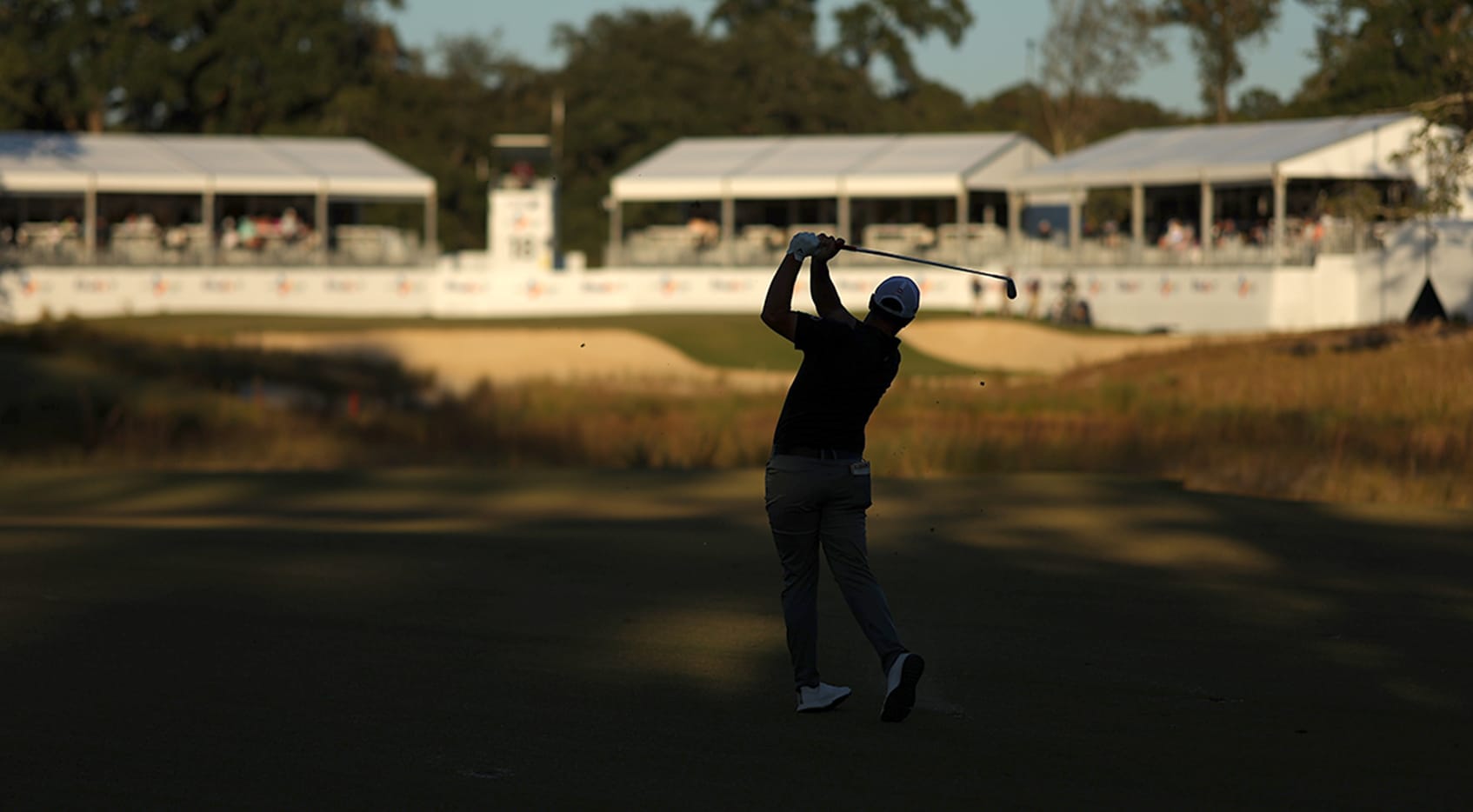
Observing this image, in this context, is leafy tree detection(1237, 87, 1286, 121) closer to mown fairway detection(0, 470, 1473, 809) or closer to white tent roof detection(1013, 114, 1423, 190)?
white tent roof detection(1013, 114, 1423, 190)

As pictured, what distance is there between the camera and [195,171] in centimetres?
5819

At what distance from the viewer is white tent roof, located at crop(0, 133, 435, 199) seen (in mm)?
57031

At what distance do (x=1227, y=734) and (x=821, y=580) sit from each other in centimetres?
502

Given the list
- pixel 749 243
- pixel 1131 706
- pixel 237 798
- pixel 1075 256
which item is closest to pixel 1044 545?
pixel 1131 706

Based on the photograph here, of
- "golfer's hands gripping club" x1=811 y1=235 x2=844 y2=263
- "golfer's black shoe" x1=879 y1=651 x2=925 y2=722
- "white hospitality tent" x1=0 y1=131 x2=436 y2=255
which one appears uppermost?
"white hospitality tent" x1=0 y1=131 x2=436 y2=255

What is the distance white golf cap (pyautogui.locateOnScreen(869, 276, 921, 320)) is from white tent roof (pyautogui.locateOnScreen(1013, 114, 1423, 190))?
140 ft

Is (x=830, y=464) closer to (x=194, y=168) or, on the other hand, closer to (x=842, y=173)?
(x=842, y=173)

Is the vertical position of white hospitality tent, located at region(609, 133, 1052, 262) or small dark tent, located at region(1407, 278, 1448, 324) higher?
white hospitality tent, located at region(609, 133, 1052, 262)

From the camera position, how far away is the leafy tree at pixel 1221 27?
7900cm

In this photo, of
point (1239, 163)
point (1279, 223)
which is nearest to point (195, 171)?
point (1239, 163)

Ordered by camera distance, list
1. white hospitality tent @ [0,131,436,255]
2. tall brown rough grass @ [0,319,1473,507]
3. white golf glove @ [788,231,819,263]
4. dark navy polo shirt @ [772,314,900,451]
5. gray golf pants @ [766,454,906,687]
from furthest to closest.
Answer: white hospitality tent @ [0,131,436,255]
tall brown rough grass @ [0,319,1473,507]
gray golf pants @ [766,454,906,687]
dark navy polo shirt @ [772,314,900,451]
white golf glove @ [788,231,819,263]

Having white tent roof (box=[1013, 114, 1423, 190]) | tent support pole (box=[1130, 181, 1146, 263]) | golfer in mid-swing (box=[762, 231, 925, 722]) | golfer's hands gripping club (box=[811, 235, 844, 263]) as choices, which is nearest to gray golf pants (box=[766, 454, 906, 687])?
golfer in mid-swing (box=[762, 231, 925, 722])

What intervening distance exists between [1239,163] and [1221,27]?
29.8m

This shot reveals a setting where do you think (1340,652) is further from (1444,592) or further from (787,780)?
(787,780)
